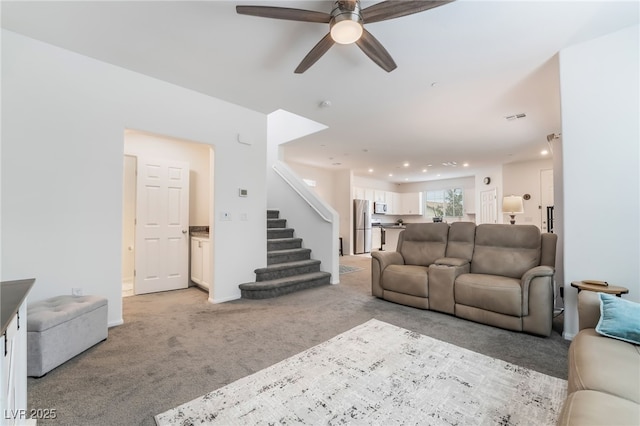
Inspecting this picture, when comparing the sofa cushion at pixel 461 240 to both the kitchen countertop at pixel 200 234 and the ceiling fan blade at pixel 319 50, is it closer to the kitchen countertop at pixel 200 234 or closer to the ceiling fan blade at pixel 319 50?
the ceiling fan blade at pixel 319 50

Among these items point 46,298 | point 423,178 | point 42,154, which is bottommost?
point 46,298

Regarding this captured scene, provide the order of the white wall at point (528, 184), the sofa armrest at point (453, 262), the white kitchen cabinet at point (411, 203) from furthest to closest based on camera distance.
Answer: the white kitchen cabinet at point (411, 203)
the white wall at point (528, 184)
the sofa armrest at point (453, 262)

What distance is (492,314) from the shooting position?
2711mm

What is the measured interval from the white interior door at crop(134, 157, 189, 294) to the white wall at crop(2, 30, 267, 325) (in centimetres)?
115

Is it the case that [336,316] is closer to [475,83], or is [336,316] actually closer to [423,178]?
[475,83]

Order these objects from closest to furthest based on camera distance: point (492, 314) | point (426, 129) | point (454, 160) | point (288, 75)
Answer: point (492, 314), point (288, 75), point (426, 129), point (454, 160)

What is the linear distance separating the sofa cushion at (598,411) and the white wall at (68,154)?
349 cm

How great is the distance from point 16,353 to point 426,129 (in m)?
5.05

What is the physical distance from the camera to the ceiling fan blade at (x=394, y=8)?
1.69 m

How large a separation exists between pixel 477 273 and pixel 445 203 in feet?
24.6

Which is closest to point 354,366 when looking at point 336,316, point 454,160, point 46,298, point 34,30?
point 336,316

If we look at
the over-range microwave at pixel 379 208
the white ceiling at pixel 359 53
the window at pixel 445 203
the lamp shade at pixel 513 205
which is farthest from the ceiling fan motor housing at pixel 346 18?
the window at pixel 445 203

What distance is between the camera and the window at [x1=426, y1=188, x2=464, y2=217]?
9719 millimetres

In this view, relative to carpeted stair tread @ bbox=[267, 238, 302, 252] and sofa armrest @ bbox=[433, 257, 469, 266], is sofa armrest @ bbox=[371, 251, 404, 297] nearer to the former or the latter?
sofa armrest @ bbox=[433, 257, 469, 266]
